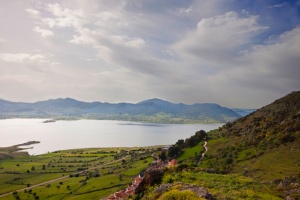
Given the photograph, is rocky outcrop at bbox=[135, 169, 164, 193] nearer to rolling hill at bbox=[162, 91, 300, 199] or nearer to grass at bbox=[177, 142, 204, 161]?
rolling hill at bbox=[162, 91, 300, 199]

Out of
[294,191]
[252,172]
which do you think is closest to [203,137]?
[252,172]

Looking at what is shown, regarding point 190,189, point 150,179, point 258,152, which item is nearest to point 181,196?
point 190,189

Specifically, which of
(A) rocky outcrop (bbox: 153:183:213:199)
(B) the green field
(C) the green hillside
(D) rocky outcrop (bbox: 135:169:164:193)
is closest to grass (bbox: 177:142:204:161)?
(C) the green hillside

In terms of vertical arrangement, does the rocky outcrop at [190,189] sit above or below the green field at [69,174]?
above

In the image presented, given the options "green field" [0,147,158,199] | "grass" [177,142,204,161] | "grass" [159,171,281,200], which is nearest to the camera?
"grass" [159,171,281,200]

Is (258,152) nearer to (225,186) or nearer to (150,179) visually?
(150,179)

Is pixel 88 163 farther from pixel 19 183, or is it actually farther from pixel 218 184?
pixel 218 184

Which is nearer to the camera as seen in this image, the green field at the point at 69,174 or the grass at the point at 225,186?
the grass at the point at 225,186

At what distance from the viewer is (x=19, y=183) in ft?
414

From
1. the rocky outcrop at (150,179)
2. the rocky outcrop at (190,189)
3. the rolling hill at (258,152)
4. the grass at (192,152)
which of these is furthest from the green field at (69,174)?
the rocky outcrop at (190,189)

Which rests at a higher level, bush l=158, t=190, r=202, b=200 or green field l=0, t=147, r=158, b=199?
bush l=158, t=190, r=202, b=200

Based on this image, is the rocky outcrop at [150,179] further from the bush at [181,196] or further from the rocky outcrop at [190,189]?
the bush at [181,196]

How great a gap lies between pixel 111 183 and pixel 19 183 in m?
51.5

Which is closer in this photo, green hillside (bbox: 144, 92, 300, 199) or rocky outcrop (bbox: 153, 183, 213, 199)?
rocky outcrop (bbox: 153, 183, 213, 199)
